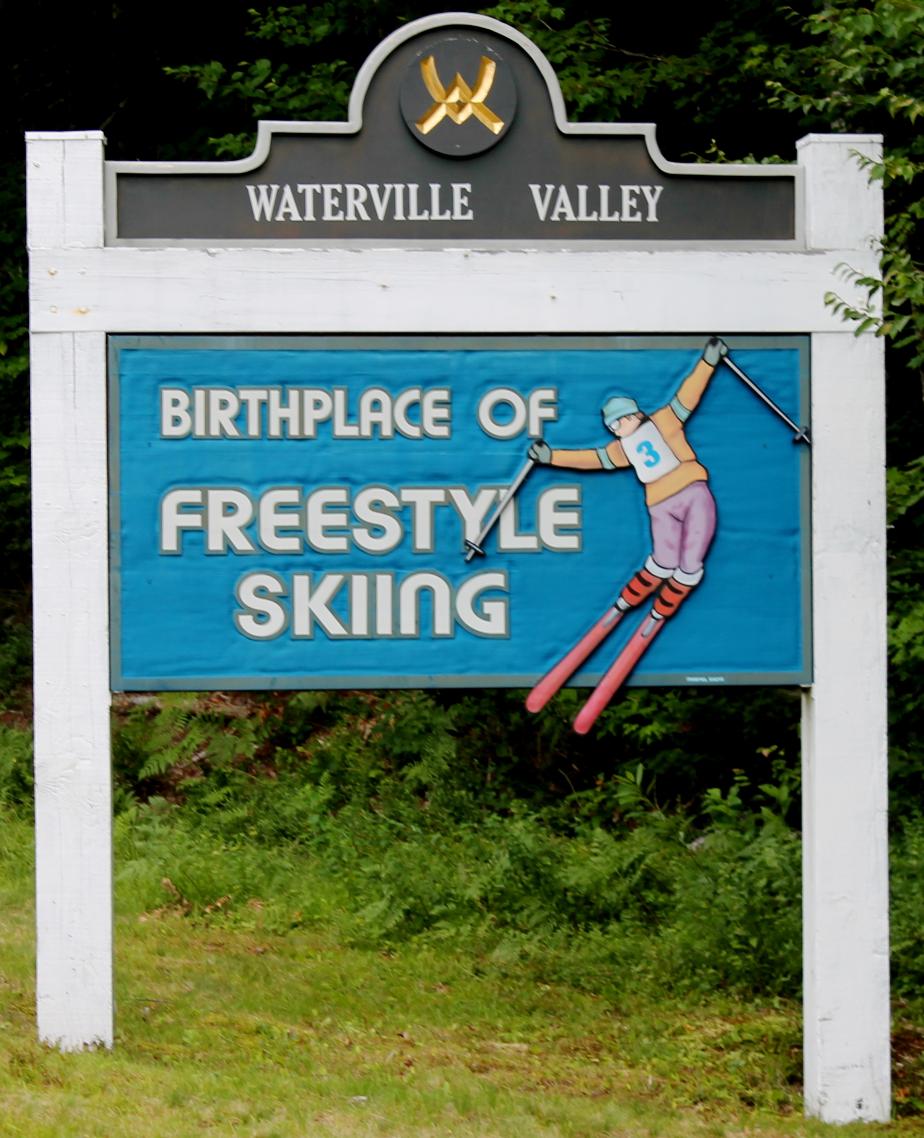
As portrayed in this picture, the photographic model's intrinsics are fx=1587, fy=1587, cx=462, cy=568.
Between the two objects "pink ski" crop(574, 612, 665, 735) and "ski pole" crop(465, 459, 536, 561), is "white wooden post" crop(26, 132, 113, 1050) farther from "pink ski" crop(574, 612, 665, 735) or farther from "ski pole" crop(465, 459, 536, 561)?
"pink ski" crop(574, 612, 665, 735)

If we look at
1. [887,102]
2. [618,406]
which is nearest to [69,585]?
[618,406]

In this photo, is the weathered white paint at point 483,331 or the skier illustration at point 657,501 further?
the skier illustration at point 657,501

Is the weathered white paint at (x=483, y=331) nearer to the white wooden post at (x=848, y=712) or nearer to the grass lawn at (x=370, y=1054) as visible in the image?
the white wooden post at (x=848, y=712)

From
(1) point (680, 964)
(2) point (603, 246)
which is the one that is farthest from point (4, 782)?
(2) point (603, 246)

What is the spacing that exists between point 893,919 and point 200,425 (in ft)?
15.6

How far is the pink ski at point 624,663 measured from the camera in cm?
631

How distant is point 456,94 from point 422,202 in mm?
436

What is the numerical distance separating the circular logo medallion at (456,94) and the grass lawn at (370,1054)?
3.76m

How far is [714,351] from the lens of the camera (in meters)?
6.36

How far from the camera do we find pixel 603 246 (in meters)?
6.29

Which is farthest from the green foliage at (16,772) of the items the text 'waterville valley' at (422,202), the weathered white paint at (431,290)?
the text 'waterville valley' at (422,202)

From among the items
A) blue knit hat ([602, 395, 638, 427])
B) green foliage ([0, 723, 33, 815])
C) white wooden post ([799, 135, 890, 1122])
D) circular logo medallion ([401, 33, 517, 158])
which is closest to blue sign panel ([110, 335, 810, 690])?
blue knit hat ([602, 395, 638, 427])

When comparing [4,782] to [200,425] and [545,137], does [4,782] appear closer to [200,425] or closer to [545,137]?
[200,425]

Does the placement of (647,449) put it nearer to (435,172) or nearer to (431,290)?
(431,290)
